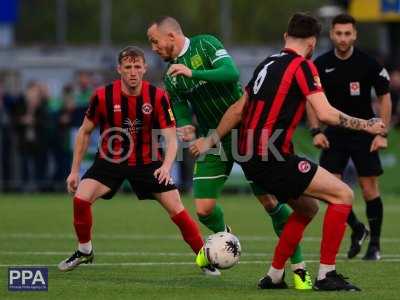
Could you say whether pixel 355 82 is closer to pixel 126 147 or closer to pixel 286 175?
pixel 126 147

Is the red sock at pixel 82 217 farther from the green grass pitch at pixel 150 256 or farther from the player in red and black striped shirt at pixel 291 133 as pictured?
the player in red and black striped shirt at pixel 291 133

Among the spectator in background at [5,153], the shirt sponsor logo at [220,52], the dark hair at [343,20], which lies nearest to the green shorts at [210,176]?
the shirt sponsor logo at [220,52]

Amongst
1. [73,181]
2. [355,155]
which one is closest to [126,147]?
[73,181]

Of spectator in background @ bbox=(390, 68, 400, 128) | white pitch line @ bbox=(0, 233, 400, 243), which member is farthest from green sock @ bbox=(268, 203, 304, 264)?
spectator in background @ bbox=(390, 68, 400, 128)

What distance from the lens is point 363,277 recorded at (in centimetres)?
1097

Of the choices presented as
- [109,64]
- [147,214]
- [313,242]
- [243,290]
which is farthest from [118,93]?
[109,64]

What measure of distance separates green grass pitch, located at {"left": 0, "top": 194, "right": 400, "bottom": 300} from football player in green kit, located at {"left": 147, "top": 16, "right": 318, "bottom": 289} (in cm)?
61

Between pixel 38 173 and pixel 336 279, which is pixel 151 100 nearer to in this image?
pixel 336 279

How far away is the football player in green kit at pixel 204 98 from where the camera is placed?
1109cm

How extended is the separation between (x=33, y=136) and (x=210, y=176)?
12836 mm

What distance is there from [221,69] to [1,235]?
18.7 feet

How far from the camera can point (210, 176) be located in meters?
11.4

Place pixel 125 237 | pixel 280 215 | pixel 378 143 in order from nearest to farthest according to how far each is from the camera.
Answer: pixel 280 215
pixel 378 143
pixel 125 237

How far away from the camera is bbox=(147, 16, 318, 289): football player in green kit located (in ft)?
36.4
